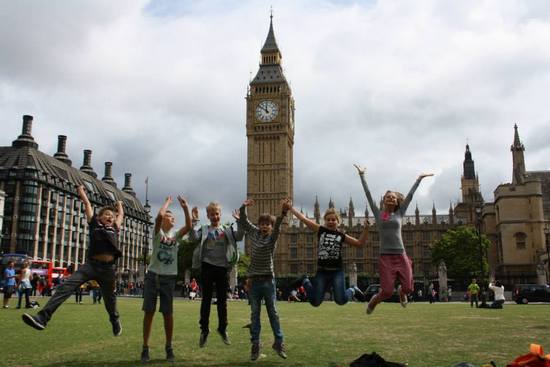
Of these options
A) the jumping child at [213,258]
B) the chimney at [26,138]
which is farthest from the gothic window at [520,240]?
the chimney at [26,138]

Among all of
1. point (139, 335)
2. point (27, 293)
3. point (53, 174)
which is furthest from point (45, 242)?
point (139, 335)

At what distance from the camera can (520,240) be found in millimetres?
68625

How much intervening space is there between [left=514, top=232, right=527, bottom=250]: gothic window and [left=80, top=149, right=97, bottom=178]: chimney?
96021mm

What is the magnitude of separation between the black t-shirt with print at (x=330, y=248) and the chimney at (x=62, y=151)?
112509 millimetres

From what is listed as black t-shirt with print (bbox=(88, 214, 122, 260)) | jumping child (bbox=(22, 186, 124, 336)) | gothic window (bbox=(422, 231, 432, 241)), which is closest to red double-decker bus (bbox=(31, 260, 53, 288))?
jumping child (bbox=(22, 186, 124, 336))

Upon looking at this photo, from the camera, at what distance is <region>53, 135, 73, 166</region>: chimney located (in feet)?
369

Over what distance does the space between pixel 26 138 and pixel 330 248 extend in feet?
324

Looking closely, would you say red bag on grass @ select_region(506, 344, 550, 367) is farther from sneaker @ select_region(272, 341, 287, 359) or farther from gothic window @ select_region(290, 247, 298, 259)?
gothic window @ select_region(290, 247, 298, 259)

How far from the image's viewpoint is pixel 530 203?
68500 mm

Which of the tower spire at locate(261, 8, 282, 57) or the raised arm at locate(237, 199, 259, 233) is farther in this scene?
the tower spire at locate(261, 8, 282, 57)

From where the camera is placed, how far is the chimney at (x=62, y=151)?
112375 mm

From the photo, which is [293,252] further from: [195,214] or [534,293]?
[195,214]

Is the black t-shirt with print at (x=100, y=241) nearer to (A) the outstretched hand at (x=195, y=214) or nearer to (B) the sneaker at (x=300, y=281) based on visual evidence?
(A) the outstretched hand at (x=195, y=214)

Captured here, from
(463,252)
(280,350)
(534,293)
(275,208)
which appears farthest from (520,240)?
(280,350)
